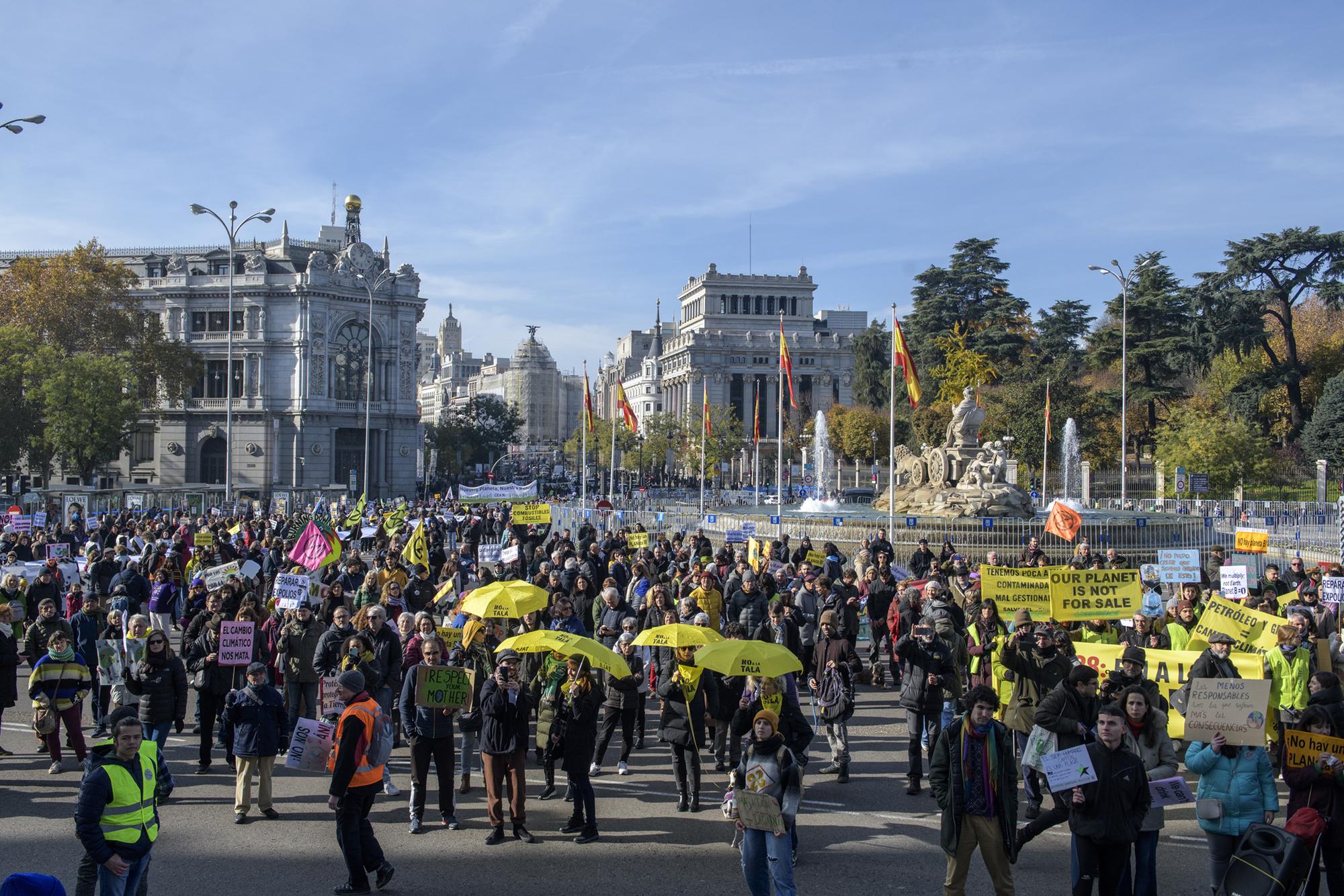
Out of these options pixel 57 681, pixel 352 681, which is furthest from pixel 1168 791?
pixel 57 681

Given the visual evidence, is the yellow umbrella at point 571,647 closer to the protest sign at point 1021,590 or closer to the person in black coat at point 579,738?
the person in black coat at point 579,738

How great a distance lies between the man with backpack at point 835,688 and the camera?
10.0 m

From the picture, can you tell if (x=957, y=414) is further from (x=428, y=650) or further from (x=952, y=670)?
(x=428, y=650)

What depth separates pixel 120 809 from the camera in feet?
19.9

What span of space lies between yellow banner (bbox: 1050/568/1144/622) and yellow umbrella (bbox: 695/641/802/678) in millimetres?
4152

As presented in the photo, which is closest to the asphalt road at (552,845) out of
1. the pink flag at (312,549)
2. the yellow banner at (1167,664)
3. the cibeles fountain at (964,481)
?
the yellow banner at (1167,664)

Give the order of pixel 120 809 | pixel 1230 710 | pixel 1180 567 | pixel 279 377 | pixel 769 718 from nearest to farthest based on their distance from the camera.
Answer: pixel 120 809 → pixel 769 718 → pixel 1230 710 → pixel 1180 567 → pixel 279 377

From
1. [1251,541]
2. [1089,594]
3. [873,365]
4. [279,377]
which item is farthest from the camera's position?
[873,365]

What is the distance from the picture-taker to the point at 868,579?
15.4m

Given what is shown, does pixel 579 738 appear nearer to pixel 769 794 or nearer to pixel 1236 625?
pixel 769 794

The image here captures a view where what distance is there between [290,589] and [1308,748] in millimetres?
10574

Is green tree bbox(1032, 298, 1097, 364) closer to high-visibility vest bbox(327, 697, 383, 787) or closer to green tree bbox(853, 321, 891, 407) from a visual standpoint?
green tree bbox(853, 321, 891, 407)

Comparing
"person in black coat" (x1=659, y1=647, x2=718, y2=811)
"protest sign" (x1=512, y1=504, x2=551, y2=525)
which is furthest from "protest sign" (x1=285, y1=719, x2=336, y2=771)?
"protest sign" (x1=512, y1=504, x2=551, y2=525)

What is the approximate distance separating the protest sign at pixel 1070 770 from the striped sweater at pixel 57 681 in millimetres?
8726
